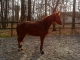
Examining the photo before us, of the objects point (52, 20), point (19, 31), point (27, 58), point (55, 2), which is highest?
point (55, 2)

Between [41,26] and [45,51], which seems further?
[45,51]

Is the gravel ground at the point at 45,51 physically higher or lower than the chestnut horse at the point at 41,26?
lower

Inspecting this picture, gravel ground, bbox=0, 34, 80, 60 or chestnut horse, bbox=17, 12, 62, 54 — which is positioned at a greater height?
chestnut horse, bbox=17, 12, 62, 54

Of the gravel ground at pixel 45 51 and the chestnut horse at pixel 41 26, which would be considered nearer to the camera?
the gravel ground at pixel 45 51

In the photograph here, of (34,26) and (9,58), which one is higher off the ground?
(34,26)

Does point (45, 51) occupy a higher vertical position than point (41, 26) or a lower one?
lower

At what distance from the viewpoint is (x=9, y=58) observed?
5.66 m

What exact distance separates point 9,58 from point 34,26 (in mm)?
1890

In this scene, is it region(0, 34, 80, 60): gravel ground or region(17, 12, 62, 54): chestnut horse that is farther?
region(17, 12, 62, 54): chestnut horse

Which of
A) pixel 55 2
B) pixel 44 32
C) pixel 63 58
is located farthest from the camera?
pixel 55 2

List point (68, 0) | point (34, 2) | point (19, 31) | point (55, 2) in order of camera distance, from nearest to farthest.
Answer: point (19, 31), point (55, 2), point (68, 0), point (34, 2)

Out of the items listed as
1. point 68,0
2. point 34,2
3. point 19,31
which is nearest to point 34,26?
point 19,31

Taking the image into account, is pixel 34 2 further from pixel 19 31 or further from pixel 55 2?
pixel 19 31

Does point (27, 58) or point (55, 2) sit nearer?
point (27, 58)
